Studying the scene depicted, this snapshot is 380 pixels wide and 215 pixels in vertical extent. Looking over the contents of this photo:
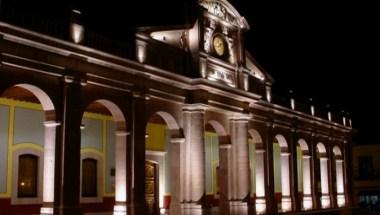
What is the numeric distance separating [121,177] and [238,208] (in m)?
6.69

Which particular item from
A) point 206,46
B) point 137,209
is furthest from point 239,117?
point 137,209

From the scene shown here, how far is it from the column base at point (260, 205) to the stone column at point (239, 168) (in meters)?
2.52

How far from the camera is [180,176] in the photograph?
21.1m

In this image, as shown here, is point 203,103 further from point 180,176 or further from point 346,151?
point 346,151

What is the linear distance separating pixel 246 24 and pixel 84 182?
32.0 feet

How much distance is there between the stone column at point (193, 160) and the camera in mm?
20938

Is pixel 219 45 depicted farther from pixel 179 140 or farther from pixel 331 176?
pixel 331 176

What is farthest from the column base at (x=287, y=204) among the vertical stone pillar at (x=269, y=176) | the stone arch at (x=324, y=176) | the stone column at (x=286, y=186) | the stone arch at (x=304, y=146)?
the stone arch at (x=324, y=176)

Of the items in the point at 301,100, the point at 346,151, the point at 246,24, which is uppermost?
the point at 246,24

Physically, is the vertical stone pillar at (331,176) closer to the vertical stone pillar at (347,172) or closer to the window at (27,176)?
the vertical stone pillar at (347,172)

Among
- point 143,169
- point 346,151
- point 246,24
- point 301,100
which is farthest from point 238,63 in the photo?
point 346,151

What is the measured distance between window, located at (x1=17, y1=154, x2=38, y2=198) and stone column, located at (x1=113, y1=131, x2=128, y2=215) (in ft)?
9.62

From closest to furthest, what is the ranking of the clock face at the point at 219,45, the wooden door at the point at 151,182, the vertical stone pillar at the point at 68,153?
the vertical stone pillar at the point at 68,153, the clock face at the point at 219,45, the wooden door at the point at 151,182

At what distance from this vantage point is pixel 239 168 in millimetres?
23641
